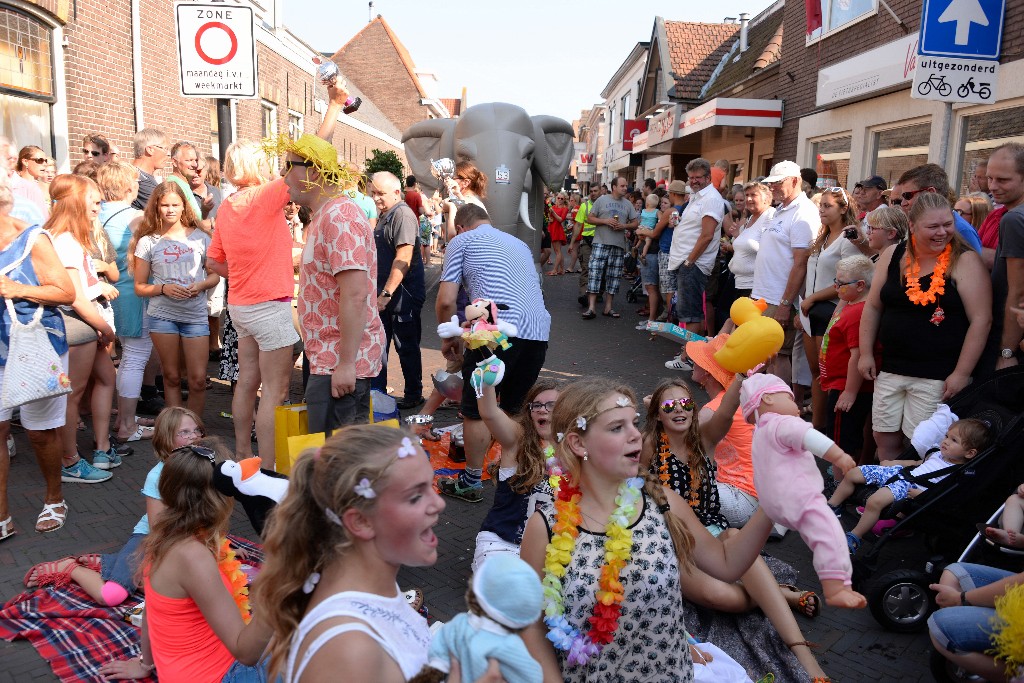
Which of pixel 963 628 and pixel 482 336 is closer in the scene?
pixel 963 628

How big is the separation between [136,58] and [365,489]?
11.8m

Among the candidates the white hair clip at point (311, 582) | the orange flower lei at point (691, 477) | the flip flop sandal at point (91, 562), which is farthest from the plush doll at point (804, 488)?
the flip flop sandal at point (91, 562)

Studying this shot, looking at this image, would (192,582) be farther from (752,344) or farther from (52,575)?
(752,344)

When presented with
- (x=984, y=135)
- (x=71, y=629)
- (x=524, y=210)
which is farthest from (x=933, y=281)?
(x=524, y=210)

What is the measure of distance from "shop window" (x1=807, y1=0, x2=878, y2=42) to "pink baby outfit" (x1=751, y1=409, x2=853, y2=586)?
12.0 metres

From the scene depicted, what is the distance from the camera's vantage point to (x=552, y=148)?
11312 millimetres

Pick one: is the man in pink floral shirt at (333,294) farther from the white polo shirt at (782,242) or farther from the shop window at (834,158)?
the shop window at (834,158)

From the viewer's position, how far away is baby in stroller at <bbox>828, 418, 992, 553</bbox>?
3.82 m

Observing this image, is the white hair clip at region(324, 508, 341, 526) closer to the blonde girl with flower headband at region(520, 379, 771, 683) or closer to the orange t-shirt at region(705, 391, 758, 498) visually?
the blonde girl with flower headband at region(520, 379, 771, 683)

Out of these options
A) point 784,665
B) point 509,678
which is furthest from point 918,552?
point 509,678

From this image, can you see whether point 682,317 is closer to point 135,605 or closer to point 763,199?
point 763,199

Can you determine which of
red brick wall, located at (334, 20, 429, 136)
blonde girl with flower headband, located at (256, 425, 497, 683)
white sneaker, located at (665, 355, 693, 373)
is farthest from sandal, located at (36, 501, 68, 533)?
red brick wall, located at (334, 20, 429, 136)

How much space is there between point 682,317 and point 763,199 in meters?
2.10

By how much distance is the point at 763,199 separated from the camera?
719 centimetres
